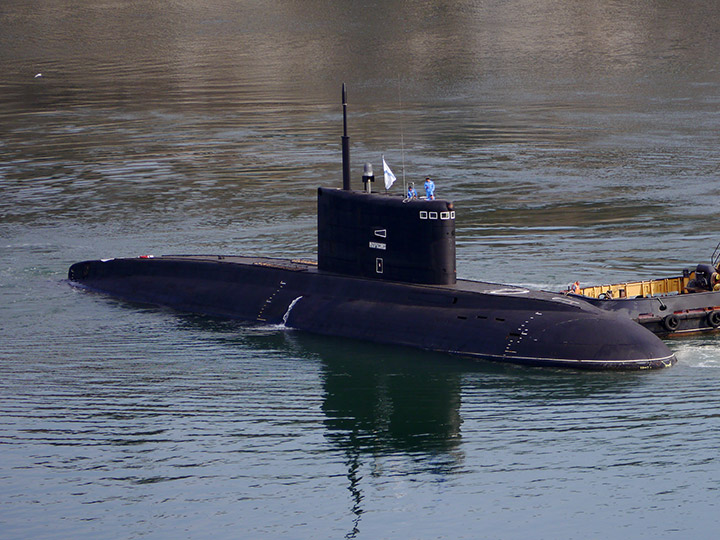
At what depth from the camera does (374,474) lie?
23391 millimetres

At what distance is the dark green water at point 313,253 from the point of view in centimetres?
2220

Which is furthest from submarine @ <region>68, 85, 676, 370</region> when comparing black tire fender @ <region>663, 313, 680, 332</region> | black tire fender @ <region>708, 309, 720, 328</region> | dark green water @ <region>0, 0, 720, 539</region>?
black tire fender @ <region>708, 309, 720, 328</region>

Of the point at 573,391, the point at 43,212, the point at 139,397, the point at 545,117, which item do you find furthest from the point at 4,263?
the point at 545,117

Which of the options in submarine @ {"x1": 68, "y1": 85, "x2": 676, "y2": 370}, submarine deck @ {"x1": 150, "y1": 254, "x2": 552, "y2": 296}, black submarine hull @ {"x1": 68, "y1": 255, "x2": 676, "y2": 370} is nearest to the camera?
black submarine hull @ {"x1": 68, "y1": 255, "x2": 676, "y2": 370}

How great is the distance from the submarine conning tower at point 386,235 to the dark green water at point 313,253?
2.18 meters

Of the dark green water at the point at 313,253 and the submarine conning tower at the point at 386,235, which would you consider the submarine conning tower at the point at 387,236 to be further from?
the dark green water at the point at 313,253

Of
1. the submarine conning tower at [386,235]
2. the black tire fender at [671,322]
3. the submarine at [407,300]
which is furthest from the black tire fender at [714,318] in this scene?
the submarine conning tower at [386,235]

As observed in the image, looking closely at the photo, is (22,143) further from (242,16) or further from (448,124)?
(242,16)

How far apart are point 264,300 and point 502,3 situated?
8472cm

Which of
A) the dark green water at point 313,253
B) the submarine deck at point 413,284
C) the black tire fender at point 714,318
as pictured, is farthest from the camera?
the black tire fender at point 714,318

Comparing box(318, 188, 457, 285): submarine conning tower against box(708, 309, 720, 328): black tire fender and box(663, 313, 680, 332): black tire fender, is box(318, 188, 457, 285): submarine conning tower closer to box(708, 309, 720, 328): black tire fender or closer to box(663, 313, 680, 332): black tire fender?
box(663, 313, 680, 332): black tire fender

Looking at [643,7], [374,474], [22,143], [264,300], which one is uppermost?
[643,7]

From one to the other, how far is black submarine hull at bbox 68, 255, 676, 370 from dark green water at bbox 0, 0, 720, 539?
601mm

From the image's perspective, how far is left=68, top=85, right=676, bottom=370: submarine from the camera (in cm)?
2888
